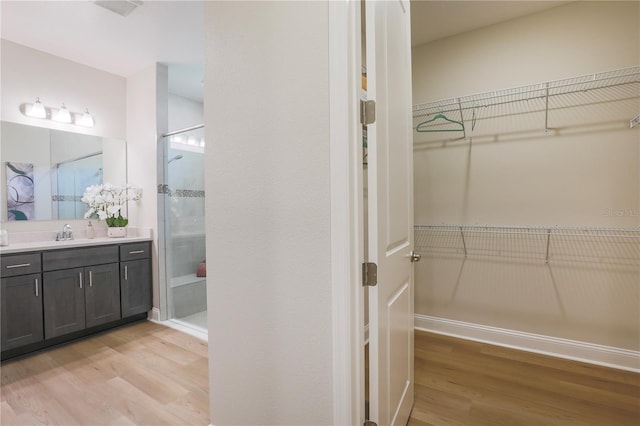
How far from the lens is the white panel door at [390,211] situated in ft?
3.73

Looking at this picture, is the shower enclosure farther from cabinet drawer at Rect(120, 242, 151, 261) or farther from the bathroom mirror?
the bathroom mirror

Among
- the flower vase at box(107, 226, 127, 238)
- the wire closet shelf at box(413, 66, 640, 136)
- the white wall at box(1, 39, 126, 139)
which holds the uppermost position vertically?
the white wall at box(1, 39, 126, 139)

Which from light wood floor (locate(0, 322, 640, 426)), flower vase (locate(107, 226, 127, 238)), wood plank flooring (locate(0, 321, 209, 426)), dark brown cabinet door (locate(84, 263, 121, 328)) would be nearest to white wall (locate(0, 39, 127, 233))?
flower vase (locate(107, 226, 127, 238))

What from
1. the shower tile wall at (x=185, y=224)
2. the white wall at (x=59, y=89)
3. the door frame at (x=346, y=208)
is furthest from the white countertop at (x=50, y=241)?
the door frame at (x=346, y=208)

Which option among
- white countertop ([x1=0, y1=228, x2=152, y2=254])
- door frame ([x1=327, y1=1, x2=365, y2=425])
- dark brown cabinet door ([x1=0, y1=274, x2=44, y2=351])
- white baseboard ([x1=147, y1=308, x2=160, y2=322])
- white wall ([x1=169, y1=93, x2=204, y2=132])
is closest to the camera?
door frame ([x1=327, y1=1, x2=365, y2=425])

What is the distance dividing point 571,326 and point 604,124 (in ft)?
5.03

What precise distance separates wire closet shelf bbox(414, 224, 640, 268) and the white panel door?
133 centimetres

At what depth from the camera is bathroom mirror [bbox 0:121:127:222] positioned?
2.80m

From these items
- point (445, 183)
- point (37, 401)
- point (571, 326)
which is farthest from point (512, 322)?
point (37, 401)

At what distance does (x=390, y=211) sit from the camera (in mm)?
1300

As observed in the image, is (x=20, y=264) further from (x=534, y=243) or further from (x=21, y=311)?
(x=534, y=243)

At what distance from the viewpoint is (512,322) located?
8.46 ft

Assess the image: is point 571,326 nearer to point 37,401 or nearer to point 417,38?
point 417,38

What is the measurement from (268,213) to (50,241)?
117 inches
